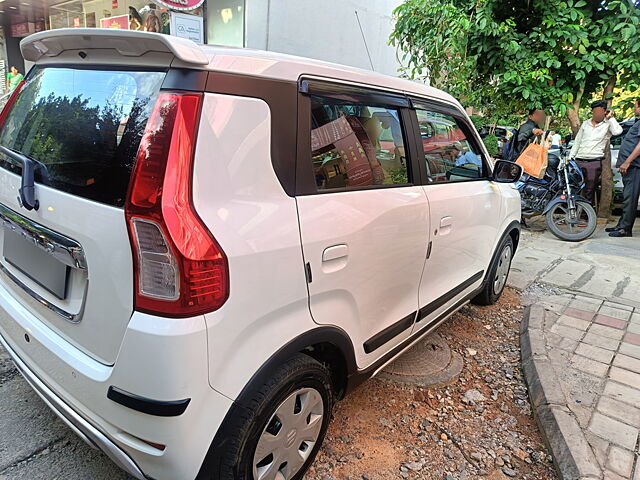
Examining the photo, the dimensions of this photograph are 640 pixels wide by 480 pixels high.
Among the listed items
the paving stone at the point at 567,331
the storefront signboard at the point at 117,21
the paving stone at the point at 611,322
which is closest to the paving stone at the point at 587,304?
the paving stone at the point at 611,322

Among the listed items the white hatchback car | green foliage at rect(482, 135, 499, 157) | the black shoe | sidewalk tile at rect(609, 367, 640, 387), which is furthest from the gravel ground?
green foliage at rect(482, 135, 499, 157)

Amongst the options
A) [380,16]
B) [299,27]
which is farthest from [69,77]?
[380,16]

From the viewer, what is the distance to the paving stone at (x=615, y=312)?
3.84 meters

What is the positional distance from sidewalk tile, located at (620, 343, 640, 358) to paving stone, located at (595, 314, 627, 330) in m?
0.33

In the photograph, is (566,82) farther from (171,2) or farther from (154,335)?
(154,335)

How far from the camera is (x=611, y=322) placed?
3719mm

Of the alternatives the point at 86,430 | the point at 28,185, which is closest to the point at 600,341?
the point at 86,430

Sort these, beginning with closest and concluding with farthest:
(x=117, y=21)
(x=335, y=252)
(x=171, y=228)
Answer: (x=171, y=228), (x=335, y=252), (x=117, y=21)

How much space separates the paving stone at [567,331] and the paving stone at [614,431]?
1036mm

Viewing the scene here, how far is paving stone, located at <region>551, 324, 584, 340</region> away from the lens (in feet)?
11.3

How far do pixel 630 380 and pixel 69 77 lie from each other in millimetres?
3561

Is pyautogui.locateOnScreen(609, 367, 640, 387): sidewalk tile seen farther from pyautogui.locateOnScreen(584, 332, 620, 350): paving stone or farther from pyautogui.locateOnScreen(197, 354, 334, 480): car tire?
pyautogui.locateOnScreen(197, 354, 334, 480): car tire

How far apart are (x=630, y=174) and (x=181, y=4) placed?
21.4 feet

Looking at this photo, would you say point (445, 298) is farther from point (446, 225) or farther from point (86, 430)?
point (86, 430)
